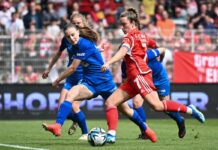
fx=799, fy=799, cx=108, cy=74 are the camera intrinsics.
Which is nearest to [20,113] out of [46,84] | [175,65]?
[46,84]

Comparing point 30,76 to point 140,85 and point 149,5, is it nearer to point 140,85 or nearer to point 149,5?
point 149,5

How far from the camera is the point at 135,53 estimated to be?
12586mm

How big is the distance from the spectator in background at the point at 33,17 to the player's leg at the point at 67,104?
37.5ft

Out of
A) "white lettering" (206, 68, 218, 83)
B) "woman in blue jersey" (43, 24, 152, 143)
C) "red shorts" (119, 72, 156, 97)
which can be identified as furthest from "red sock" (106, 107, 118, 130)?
"white lettering" (206, 68, 218, 83)

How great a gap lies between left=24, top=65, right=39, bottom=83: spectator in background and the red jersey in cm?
999

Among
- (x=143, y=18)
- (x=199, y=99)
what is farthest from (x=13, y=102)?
(x=143, y=18)

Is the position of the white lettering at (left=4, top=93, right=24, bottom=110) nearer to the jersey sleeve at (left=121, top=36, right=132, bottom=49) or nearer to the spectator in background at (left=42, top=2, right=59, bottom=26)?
the spectator in background at (left=42, top=2, right=59, bottom=26)

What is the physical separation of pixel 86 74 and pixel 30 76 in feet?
30.7

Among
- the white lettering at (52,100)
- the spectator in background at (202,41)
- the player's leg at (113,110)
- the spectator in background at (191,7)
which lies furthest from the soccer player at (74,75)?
the spectator in background at (191,7)

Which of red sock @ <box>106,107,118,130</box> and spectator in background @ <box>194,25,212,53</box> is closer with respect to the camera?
red sock @ <box>106,107,118,130</box>

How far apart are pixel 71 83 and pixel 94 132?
8.68 feet

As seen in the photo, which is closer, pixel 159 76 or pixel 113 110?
pixel 113 110

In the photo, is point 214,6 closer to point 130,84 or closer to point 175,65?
point 175,65

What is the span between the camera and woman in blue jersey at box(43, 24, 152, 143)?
12852 mm
